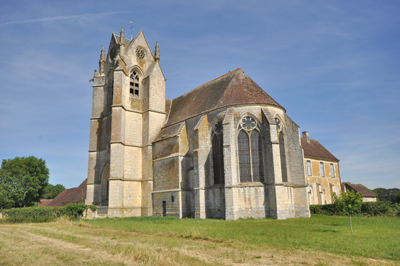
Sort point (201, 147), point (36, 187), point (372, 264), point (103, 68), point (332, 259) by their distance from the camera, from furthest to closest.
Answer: point (36, 187) < point (103, 68) < point (201, 147) < point (332, 259) < point (372, 264)

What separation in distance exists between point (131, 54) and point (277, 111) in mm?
16134

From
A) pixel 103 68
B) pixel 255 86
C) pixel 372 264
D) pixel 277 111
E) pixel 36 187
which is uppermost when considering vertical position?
pixel 103 68

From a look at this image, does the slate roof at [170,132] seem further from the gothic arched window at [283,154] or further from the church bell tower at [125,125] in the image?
the gothic arched window at [283,154]

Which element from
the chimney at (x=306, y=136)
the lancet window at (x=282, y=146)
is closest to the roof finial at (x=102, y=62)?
the lancet window at (x=282, y=146)

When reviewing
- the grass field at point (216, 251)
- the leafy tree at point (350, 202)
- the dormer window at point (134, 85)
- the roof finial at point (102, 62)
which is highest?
the roof finial at point (102, 62)

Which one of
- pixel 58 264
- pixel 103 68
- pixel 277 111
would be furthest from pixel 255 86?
pixel 58 264

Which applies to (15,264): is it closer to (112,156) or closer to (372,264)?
(372,264)

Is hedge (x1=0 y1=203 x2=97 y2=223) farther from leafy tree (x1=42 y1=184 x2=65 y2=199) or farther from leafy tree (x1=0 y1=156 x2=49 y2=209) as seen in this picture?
leafy tree (x1=42 y1=184 x2=65 y2=199)

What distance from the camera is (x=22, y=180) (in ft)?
118

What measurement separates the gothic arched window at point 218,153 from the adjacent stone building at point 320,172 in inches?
574

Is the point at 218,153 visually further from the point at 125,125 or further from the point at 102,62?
the point at 102,62

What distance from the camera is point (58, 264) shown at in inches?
272

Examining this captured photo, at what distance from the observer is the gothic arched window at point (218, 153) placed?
21594 mm

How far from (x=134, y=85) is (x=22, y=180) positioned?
1977 cm
